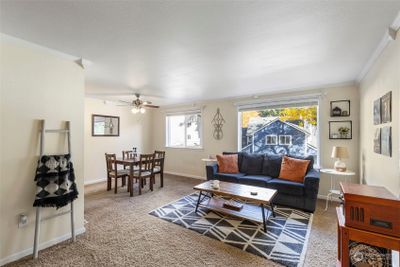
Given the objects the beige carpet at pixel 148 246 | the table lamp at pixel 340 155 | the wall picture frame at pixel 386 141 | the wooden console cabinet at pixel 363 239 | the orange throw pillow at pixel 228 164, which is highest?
the wall picture frame at pixel 386 141

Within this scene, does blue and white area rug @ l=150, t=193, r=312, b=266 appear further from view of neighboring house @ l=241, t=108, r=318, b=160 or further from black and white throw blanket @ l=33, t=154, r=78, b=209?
view of neighboring house @ l=241, t=108, r=318, b=160

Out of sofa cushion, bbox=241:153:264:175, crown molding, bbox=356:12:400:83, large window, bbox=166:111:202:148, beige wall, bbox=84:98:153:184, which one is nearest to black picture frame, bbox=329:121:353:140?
crown molding, bbox=356:12:400:83

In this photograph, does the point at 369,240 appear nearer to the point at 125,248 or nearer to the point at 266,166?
the point at 125,248

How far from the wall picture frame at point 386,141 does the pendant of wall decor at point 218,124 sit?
138 inches

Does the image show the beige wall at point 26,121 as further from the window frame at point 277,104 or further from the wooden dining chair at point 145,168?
the window frame at point 277,104

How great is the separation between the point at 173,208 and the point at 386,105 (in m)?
3.27

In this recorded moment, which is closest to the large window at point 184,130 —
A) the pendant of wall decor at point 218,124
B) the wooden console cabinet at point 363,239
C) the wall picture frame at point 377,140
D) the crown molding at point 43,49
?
the pendant of wall decor at point 218,124

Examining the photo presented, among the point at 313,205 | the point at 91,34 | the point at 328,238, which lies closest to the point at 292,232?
the point at 328,238

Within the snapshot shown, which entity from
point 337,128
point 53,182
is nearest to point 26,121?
point 53,182

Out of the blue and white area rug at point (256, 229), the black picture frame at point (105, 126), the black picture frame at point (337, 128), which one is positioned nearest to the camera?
the blue and white area rug at point (256, 229)

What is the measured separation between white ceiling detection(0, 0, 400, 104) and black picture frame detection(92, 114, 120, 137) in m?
2.45

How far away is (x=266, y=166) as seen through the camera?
4.18 m

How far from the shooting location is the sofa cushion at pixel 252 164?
428 centimetres

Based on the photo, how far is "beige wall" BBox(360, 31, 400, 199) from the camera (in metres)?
1.80
